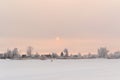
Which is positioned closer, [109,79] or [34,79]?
[109,79]

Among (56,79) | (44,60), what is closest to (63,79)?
(56,79)

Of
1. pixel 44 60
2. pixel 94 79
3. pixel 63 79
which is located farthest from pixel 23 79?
pixel 44 60

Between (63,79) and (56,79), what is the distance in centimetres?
64

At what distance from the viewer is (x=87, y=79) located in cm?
4106

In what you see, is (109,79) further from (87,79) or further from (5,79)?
(5,79)

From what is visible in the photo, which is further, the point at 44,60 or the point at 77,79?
the point at 44,60

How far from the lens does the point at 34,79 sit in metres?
41.2

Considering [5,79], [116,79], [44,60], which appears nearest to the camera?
[116,79]

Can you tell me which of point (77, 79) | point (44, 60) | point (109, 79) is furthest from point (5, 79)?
point (44, 60)

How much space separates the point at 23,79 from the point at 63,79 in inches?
146

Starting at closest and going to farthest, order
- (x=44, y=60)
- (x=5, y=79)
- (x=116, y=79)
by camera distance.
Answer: (x=116, y=79), (x=5, y=79), (x=44, y=60)

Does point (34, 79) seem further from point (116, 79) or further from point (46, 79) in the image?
point (116, 79)

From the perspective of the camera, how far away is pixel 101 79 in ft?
130

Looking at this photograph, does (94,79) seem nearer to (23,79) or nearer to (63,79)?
(63,79)
